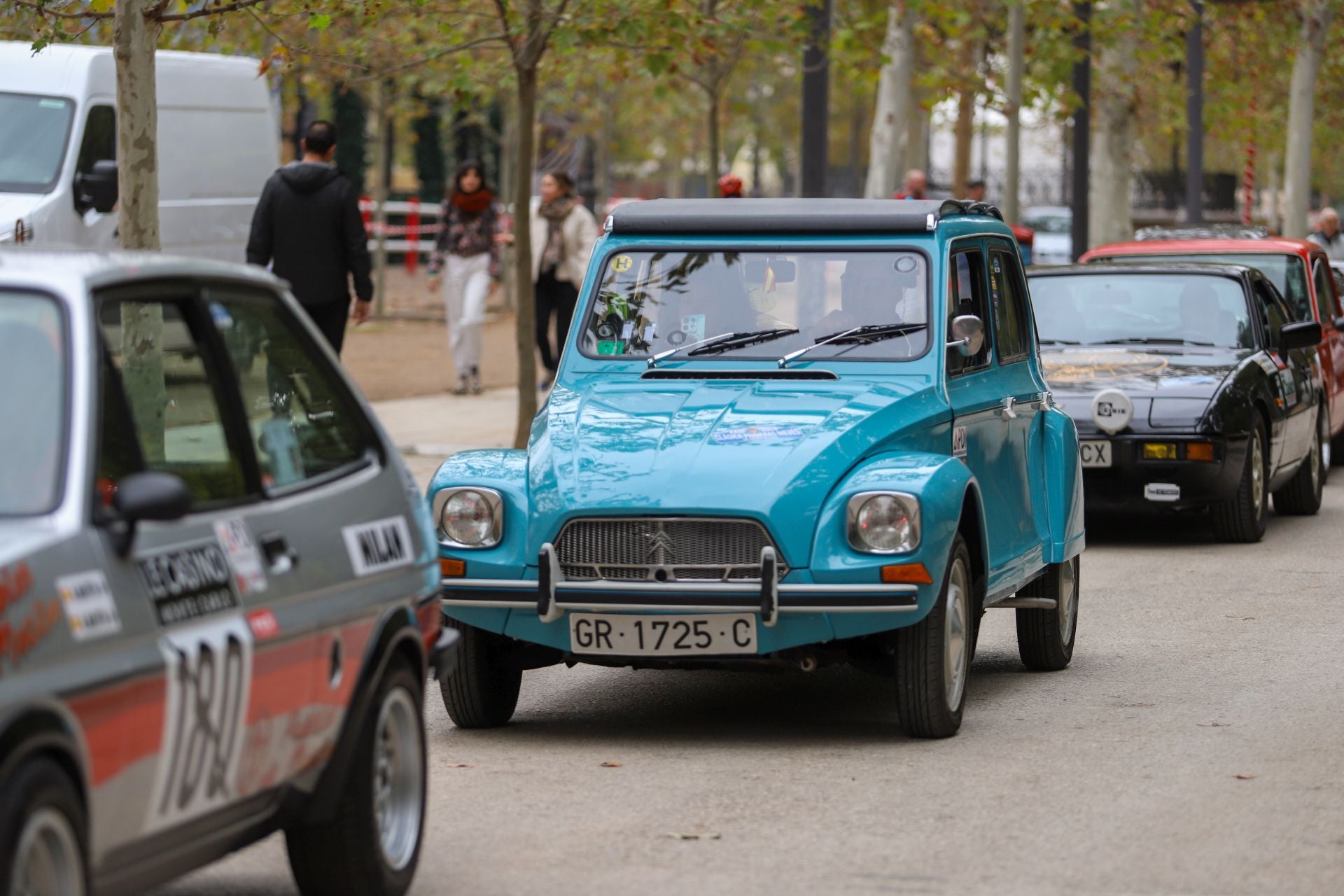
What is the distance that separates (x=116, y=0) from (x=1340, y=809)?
6.19 metres

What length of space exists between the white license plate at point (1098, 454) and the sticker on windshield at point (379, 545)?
25.5ft

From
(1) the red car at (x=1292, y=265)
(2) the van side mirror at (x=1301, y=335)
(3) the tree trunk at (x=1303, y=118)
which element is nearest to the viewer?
(2) the van side mirror at (x=1301, y=335)

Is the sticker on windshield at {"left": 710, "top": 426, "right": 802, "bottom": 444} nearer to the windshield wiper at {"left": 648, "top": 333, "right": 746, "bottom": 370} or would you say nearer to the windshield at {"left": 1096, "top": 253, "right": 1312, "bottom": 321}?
the windshield wiper at {"left": 648, "top": 333, "right": 746, "bottom": 370}

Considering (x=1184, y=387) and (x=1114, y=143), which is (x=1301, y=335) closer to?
(x=1184, y=387)

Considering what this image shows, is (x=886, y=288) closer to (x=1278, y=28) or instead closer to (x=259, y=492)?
(x=259, y=492)

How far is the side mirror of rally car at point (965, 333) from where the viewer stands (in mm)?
8070

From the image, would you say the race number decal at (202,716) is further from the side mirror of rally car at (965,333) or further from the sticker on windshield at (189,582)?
the side mirror of rally car at (965,333)

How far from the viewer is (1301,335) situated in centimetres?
1332

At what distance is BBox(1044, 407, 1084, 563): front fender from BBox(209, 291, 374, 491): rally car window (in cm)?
404

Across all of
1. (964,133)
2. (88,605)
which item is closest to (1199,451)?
(88,605)

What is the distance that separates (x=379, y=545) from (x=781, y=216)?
3.43 m

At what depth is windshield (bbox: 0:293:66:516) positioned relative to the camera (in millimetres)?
4062

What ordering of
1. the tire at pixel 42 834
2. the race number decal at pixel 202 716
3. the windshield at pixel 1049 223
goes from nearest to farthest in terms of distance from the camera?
the tire at pixel 42 834 < the race number decal at pixel 202 716 < the windshield at pixel 1049 223

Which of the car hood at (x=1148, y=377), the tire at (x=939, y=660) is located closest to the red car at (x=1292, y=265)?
the car hood at (x=1148, y=377)
